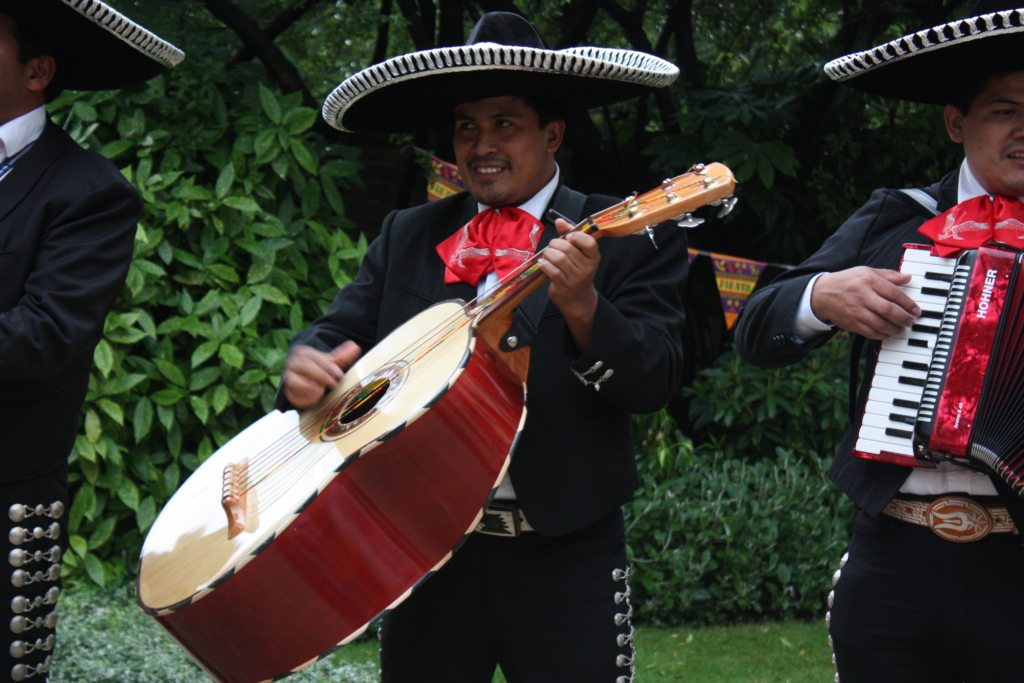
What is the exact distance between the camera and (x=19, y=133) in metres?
3.45

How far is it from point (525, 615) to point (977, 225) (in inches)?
51.0

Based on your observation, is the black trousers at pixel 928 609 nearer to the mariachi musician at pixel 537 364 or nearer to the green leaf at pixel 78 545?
the mariachi musician at pixel 537 364

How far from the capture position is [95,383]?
5.66 metres

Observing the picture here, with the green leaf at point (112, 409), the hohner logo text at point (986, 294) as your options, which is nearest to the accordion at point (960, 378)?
the hohner logo text at point (986, 294)

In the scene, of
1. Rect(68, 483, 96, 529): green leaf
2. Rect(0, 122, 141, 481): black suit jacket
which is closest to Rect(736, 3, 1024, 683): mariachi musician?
Rect(0, 122, 141, 481): black suit jacket

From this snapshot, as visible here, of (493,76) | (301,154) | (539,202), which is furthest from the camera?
(301,154)

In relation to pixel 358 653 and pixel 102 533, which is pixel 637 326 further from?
pixel 102 533

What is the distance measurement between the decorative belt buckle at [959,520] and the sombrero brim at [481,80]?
1.18 metres

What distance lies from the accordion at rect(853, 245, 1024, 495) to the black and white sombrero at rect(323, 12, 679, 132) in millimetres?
897

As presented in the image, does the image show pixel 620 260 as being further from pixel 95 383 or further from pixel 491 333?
pixel 95 383

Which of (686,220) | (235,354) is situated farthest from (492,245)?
(235,354)

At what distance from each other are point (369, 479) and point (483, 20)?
1.27 meters

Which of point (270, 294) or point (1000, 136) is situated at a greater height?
point (1000, 136)

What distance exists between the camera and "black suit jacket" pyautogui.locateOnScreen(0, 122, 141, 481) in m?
3.19
